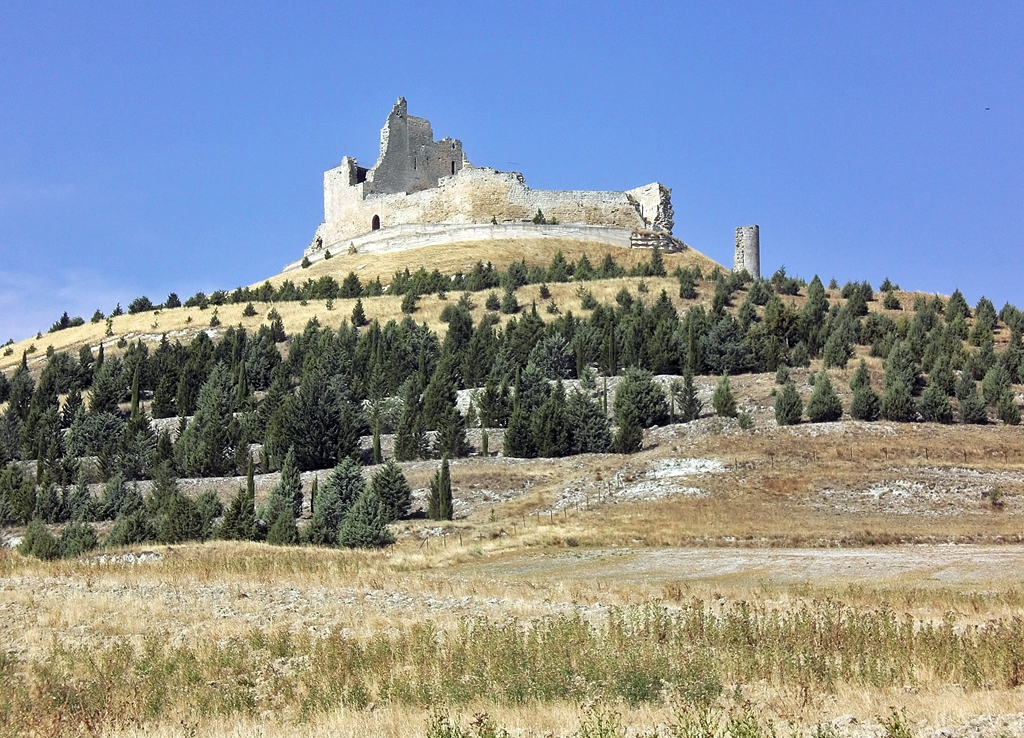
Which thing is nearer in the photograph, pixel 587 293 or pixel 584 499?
pixel 584 499

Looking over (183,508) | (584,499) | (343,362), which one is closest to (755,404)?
(584,499)

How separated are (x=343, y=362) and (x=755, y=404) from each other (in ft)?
55.9

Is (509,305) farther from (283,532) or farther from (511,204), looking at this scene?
(283,532)

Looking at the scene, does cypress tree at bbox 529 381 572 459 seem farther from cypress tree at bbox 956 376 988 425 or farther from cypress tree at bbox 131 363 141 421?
cypress tree at bbox 131 363 141 421

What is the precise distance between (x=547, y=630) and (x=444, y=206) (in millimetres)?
65769

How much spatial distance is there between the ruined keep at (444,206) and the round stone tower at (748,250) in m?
4.95

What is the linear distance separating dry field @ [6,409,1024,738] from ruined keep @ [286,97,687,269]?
48.9 m

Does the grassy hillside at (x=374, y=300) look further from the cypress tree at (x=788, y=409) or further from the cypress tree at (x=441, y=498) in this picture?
the cypress tree at (x=441, y=498)

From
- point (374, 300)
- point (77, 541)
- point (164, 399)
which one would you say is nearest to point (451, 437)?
point (77, 541)

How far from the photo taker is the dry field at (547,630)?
908 cm

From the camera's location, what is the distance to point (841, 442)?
31.7 metres

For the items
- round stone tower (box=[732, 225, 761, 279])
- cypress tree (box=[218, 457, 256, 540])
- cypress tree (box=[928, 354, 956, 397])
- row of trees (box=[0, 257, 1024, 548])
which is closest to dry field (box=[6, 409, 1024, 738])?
cypress tree (box=[218, 457, 256, 540])

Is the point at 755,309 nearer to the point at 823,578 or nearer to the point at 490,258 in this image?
the point at 490,258

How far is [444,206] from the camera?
76.1 meters
